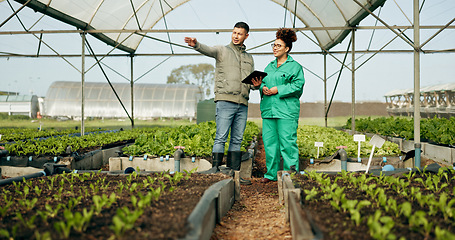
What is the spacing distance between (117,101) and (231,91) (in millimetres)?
16842

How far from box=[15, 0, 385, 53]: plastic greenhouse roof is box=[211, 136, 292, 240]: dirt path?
478cm

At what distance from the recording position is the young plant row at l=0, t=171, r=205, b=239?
1571mm

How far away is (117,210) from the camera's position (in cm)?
165

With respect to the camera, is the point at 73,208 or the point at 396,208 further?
the point at 73,208

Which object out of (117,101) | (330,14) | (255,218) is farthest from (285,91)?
(117,101)

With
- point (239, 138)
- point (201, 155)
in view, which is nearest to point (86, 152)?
point (201, 155)

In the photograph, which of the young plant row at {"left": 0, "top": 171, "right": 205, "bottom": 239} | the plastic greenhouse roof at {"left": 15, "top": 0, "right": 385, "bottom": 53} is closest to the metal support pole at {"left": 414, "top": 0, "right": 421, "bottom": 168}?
the plastic greenhouse roof at {"left": 15, "top": 0, "right": 385, "bottom": 53}

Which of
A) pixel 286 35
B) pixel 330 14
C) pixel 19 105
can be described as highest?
pixel 330 14

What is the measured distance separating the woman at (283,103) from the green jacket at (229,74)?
0.18 m

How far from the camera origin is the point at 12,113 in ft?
78.3

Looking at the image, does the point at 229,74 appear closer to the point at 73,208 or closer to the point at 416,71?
the point at 73,208

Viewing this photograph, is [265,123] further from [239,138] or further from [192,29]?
[192,29]

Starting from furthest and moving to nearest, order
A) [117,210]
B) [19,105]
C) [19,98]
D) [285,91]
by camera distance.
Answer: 1. [19,98]
2. [19,105]
3. [285,91]
4. [117,210]

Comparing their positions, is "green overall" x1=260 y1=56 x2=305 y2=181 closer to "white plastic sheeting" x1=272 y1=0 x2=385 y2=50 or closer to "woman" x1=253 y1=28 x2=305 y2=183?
"woman" x1=253 y1=28 x2=305 y2=183
